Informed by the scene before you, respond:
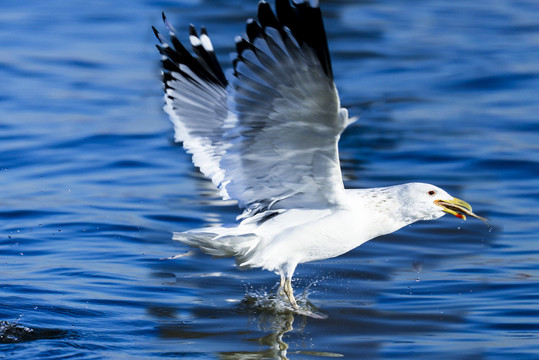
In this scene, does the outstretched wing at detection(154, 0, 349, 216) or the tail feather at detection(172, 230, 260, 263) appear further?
the tail feather at detection(172, 230, 260, 263)

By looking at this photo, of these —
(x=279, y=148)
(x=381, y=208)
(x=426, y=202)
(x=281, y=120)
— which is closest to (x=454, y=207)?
(x=426, y=202)

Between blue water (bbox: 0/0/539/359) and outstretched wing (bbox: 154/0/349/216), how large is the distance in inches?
16.3

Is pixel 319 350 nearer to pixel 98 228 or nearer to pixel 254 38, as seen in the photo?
pixel 254 38

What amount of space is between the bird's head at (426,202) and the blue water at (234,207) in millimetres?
618

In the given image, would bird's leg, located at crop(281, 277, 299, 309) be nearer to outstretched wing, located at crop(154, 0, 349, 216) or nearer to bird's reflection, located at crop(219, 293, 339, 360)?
bird's reflection, located at crop(219, 293, 339, 360)

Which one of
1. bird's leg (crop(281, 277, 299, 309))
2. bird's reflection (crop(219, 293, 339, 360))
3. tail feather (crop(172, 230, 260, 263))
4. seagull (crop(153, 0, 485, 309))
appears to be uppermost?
seagull (crop(153, 0, 485, 309))

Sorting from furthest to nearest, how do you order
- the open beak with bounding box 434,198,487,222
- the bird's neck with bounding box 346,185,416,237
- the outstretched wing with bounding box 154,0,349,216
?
the open beak with bounding box 434,198,487,222 → the bird's neck with bounding box 346,185,416,237 → the outstretched wing with bounding box 154,0,349,216

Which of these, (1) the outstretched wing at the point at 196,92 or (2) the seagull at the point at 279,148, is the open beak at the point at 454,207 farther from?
(1) the outstretched wing at the point at 196,92

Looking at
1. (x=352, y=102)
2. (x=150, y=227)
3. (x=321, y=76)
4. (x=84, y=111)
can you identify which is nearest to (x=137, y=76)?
(x=84, y=111)

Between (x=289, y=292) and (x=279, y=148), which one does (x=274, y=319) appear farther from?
(x=279, y=148)

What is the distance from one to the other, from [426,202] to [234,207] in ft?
8.65

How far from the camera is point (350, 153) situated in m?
10.3

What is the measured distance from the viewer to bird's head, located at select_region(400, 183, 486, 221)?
20.1 ft

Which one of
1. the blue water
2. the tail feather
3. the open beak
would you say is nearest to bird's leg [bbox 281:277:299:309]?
the blue water
